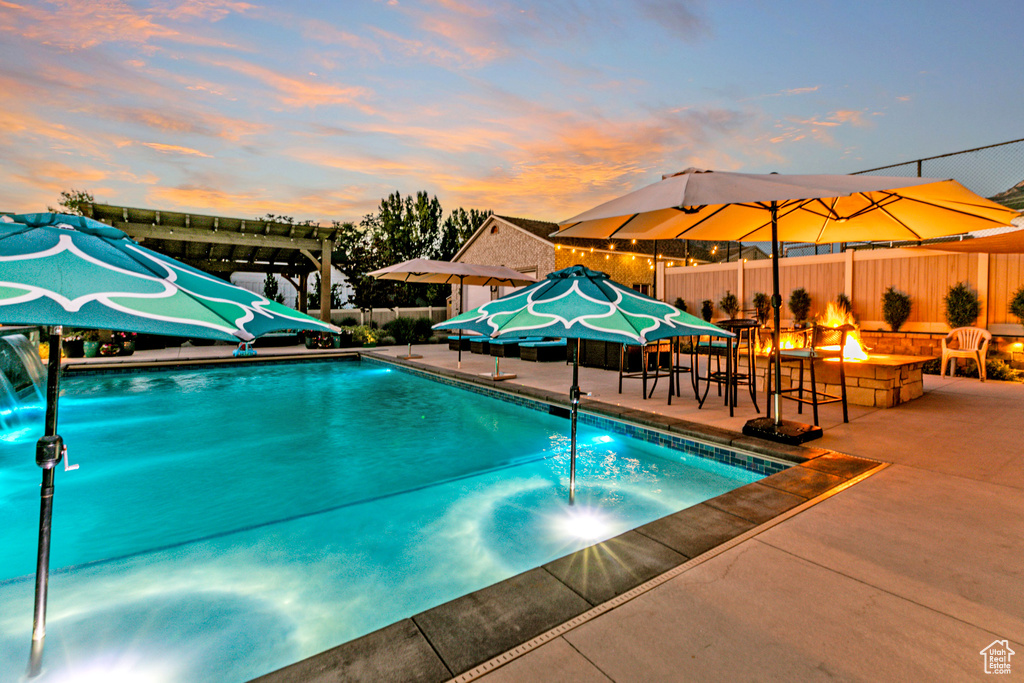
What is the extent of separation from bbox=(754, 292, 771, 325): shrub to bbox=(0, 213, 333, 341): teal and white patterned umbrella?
1243 cm

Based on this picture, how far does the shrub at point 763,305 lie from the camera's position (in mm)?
11648

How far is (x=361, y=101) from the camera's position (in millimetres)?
10562

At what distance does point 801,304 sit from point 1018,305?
370cm

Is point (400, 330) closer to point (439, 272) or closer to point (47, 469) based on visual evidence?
point (439, 272)

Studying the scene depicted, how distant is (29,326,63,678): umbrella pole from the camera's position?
1.62 metres

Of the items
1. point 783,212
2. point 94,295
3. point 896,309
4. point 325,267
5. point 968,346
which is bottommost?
point 968,346

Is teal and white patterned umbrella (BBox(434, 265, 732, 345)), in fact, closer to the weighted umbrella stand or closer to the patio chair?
the weighted umbrella stand

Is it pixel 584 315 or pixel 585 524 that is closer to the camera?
pixel 584 315

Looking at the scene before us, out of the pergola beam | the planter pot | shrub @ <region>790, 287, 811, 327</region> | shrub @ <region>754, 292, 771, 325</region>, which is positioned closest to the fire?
shrub @ <region>790, 287, 811, 327</region>

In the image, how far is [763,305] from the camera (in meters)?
11.7

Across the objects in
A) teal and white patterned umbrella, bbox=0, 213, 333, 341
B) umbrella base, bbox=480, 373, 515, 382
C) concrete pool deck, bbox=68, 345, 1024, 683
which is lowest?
concrete pool deck, bbox=68, 345, 1024, 683

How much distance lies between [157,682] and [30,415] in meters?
7.59

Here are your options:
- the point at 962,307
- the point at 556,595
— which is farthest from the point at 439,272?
the point at 962,307

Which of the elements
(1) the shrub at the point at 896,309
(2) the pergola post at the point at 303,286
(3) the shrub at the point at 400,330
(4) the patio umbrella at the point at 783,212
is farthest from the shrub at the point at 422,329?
(1) the shrub at the point at 896,309
